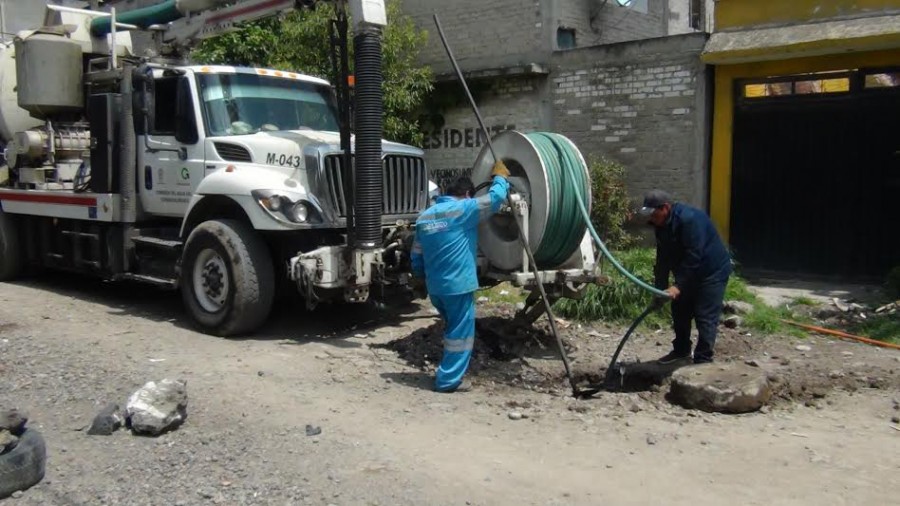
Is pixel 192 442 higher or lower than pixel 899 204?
lower

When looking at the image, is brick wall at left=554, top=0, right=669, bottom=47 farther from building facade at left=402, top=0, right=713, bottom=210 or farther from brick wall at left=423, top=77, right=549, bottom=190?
brick wall at left=423, top=77, right=549, bottom=190

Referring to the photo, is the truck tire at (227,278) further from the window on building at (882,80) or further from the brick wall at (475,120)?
the window on building at (882,80)

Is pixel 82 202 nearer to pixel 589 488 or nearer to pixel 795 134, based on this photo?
pixel 589 488

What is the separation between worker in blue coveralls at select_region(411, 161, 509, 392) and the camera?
20.0 feet

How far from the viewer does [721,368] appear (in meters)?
6.04

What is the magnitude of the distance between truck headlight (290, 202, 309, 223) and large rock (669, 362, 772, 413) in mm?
3435

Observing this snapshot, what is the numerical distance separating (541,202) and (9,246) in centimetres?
761

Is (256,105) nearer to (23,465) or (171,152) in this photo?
(171,152)

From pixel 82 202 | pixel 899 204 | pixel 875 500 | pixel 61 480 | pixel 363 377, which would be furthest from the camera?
pixel 899 204

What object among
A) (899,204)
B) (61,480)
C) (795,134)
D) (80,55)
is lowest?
(61,480)

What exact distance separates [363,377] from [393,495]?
2.31 meters

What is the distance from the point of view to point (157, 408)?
16.6ft

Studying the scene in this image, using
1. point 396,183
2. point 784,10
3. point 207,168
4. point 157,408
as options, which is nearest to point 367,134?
point 396,183

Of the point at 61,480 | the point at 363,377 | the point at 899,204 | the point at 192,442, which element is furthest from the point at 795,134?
the point at 61,480
